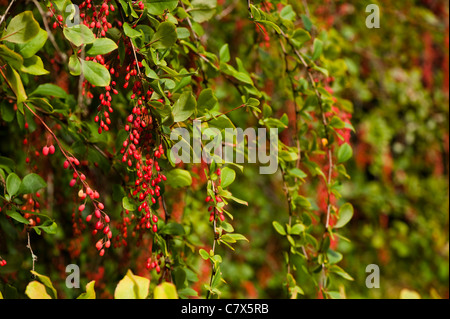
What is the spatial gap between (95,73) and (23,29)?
114 millimetres

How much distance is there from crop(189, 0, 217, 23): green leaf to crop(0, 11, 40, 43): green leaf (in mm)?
408

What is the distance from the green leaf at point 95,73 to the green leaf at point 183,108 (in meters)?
0.11

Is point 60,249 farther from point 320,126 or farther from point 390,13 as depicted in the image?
point 390,13

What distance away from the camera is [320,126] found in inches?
41.2

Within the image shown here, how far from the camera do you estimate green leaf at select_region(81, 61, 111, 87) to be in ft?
2.14

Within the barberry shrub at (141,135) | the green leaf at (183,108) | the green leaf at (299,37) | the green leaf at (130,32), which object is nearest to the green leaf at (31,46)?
the barberry shrub at (141,135)

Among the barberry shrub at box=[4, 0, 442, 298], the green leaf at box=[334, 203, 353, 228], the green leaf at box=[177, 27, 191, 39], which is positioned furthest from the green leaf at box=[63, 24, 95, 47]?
the green leaf at box=[334, 203, 353, 228]

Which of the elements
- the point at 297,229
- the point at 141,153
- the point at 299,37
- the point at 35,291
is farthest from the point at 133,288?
the point at 299,37

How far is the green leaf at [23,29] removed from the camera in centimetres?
58

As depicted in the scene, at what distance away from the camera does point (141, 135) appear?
0.74 m

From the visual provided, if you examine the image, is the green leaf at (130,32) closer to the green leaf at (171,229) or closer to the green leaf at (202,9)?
the green leaf at (202,9)

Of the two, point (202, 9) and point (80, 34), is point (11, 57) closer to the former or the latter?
point (80, 34)

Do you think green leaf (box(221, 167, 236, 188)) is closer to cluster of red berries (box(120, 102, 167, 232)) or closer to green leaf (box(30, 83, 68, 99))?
cluster of red berries (box(120, 102, 167, 232))

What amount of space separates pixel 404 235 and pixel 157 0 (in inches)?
92.1
